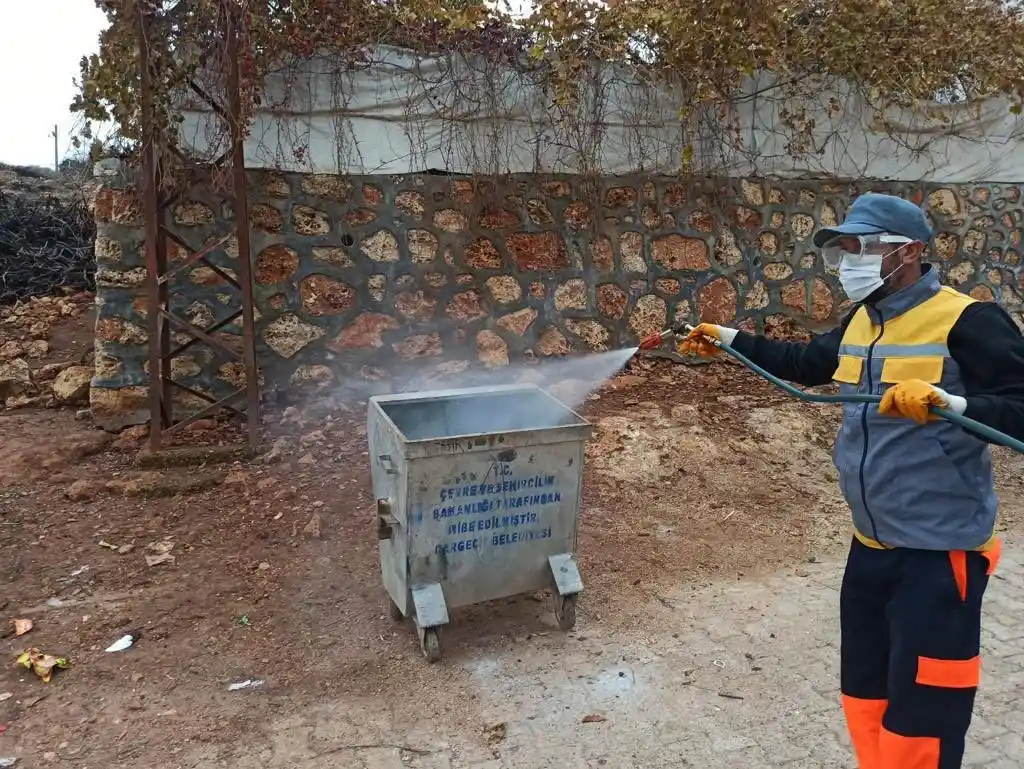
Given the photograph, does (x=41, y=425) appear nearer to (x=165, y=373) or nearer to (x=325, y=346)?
(x=165, y=373)

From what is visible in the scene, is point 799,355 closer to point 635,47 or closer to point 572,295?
point 572,295

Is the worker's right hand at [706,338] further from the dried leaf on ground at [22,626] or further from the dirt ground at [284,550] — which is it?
the dried leaf on ground at [22,626]

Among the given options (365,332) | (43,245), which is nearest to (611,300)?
(365,332)

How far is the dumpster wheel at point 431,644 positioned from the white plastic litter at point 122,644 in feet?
4.20

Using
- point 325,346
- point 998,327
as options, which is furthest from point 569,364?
point 998,327

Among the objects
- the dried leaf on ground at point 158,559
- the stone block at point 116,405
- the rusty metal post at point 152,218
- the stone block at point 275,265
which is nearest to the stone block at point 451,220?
the stone block at point 275,265

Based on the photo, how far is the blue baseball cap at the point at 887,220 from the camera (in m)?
2.23

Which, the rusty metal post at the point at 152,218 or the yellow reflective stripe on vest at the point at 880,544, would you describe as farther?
the rusty metal post at the point at 152,218

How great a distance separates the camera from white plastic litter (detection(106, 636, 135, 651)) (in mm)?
3282

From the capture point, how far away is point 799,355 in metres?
2.77

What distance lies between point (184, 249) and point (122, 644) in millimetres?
2898

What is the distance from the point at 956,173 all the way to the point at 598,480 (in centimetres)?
497

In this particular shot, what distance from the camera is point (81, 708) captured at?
9.51 ft

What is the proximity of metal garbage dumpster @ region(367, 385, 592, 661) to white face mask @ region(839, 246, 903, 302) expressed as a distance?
1.29 metres
